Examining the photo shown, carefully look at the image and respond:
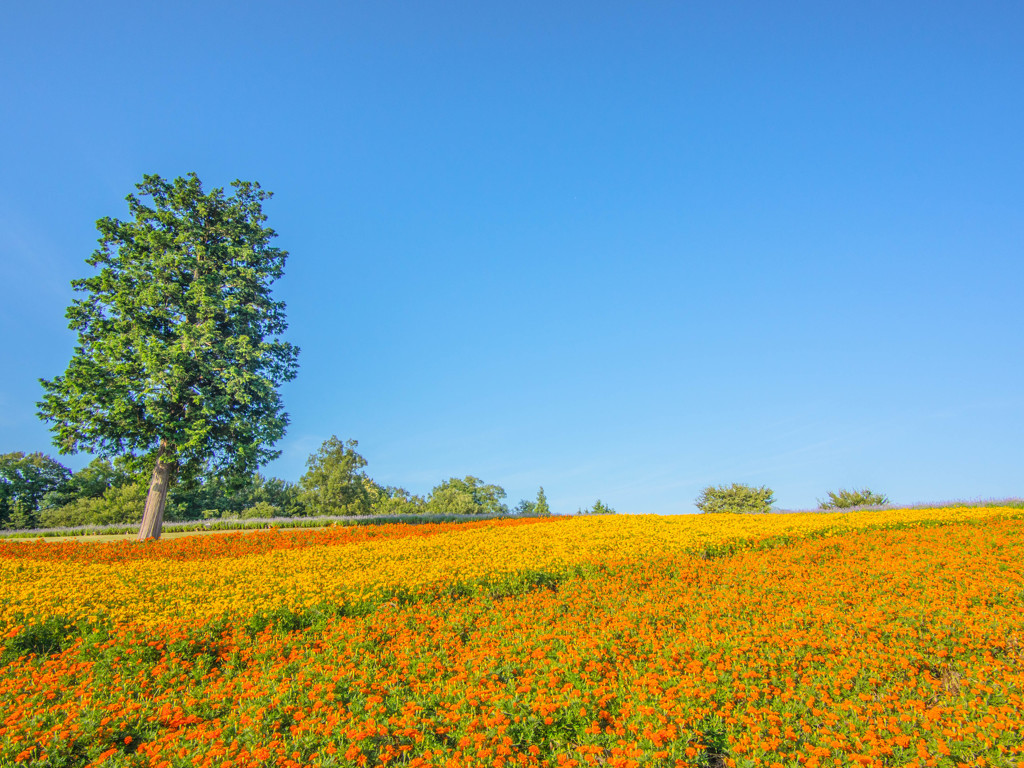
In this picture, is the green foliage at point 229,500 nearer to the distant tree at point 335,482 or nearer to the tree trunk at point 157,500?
the distant tree at point 335,482

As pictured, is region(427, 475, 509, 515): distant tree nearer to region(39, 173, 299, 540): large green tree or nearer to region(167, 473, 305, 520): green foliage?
region(167, 473, 305, 520): green foliage

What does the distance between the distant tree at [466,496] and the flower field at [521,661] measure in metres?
43.5

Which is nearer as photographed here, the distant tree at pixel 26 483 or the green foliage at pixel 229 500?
the distant tree at pixel 26 483

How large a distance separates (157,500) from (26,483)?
4177 centimetres

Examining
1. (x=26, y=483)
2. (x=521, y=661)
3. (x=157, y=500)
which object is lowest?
(x=521, y=661)

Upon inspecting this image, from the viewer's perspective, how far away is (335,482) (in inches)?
1774

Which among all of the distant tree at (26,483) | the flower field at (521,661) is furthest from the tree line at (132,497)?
the flower field at (521,661)

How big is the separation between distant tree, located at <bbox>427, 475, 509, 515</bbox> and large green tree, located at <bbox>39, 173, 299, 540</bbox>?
1295 inches

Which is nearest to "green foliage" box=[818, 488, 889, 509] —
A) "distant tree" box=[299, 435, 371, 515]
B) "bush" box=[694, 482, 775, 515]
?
"bush" box=[694, 482, 775, 515]

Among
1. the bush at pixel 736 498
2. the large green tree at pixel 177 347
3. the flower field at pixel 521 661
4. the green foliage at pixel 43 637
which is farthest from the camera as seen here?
the bush at pixel 736 498

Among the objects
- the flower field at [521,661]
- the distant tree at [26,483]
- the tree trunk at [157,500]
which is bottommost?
the flower field at [521,661]

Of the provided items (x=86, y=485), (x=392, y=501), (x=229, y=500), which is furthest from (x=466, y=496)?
(x=86, y=485)

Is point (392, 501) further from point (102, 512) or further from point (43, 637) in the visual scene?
point (43, 637)

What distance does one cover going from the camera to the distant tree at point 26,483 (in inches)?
1786
